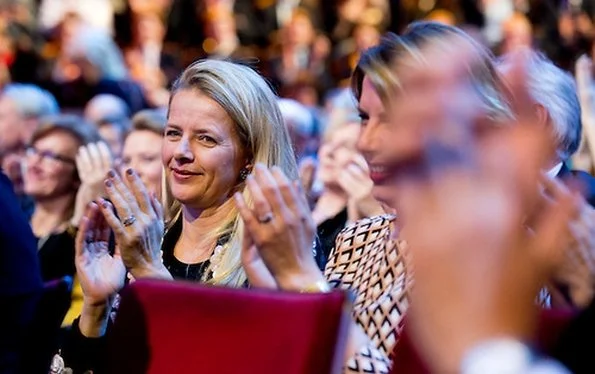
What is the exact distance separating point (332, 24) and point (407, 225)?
1051 centimetres

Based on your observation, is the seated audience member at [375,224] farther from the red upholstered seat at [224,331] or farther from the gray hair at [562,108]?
the gray hair at [562,108]

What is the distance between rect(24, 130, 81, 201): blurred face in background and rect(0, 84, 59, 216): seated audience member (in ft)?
2.07

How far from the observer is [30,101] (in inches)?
245

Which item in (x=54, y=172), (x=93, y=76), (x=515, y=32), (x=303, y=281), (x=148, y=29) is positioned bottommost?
(x=148, y=29)

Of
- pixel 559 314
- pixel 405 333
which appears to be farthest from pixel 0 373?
pixel 559 314

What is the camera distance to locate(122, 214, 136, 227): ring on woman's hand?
2.71 meters

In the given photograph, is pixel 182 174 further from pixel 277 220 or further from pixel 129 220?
pixel 277 220

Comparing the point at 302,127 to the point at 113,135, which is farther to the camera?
the point at 113,135

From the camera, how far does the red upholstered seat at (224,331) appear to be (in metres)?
1.86

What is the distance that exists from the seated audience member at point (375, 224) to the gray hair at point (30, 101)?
11.8ft

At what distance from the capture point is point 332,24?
1149 cm

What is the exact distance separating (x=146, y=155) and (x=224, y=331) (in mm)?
2953

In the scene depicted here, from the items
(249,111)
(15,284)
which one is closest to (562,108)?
(249,111)

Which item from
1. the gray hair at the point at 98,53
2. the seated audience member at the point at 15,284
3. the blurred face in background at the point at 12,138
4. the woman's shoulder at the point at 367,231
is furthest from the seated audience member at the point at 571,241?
the gray hair at the point at 98,53
